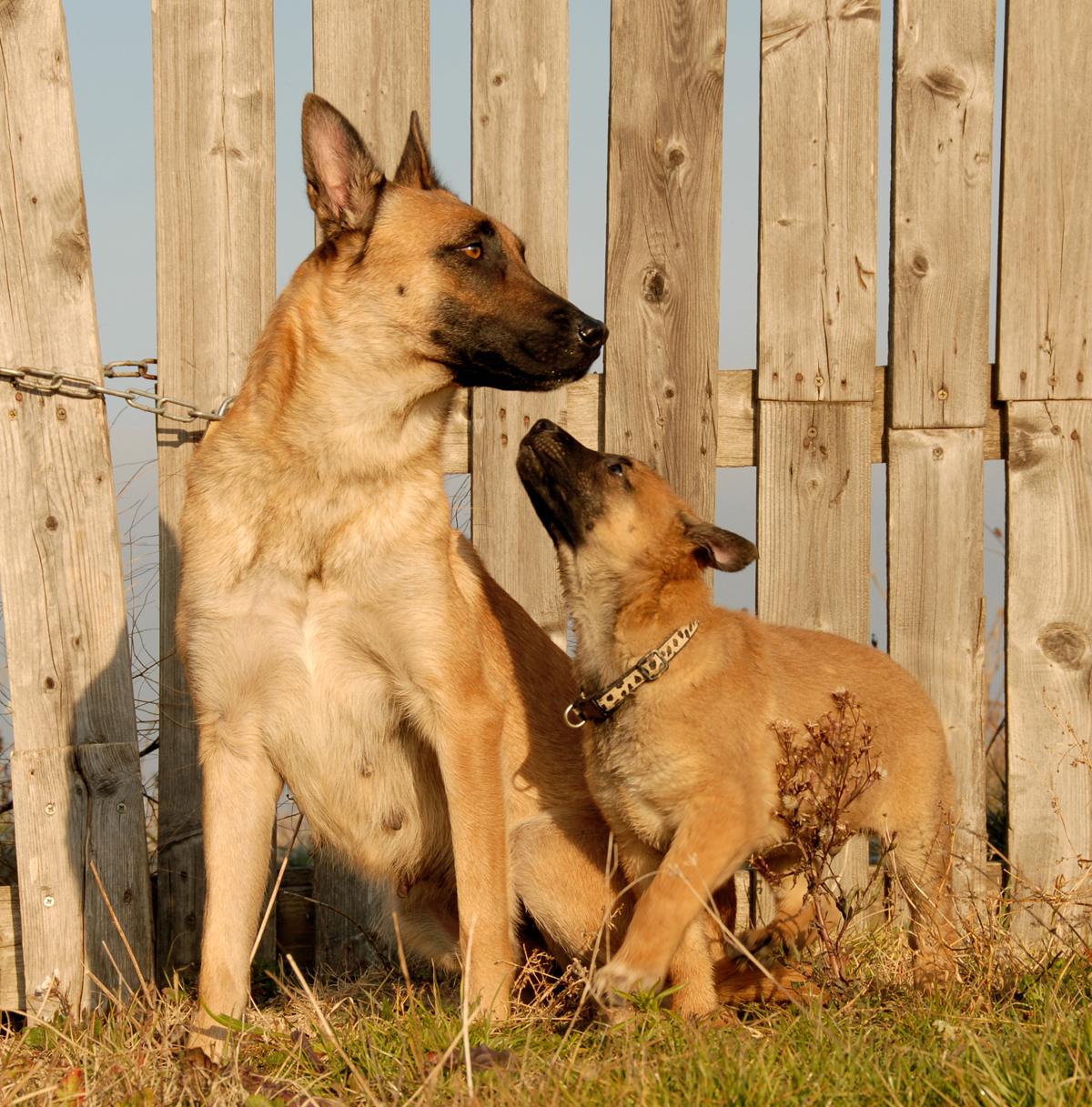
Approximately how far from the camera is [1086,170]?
4539 millimetres

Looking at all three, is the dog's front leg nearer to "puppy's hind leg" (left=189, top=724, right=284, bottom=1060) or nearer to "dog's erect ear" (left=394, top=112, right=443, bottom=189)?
"puppy's hind leg" (left=189, top=724, right=284, bottom=1060)

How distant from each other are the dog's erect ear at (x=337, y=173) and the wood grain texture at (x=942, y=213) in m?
2.33

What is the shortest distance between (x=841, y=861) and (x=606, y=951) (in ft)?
5.20

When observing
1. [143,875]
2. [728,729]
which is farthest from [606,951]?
[143,875]

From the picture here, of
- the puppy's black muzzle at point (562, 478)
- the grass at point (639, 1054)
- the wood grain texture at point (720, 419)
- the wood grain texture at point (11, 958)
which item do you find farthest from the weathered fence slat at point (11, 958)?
the puppy's black muzzle at point (562, 478)

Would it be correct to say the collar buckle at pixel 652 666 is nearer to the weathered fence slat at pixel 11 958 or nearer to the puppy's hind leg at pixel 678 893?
the puppy's hind leg at pixel 678 893

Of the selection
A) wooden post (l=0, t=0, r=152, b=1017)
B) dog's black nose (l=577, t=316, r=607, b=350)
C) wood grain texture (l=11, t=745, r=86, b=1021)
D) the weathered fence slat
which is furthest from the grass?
dog's black nose (l=577, t=316, r=607, b=350)

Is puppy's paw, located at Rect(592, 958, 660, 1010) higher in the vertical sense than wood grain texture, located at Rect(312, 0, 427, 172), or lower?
lower

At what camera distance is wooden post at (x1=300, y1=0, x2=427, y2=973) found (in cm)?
424

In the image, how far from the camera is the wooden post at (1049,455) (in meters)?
4.51

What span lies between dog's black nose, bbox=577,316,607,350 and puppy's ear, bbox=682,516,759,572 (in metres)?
0.70

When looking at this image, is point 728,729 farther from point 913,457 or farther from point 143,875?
point 143,875

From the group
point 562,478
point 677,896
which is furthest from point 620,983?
point 562,478

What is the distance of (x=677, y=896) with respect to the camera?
2.98 m
